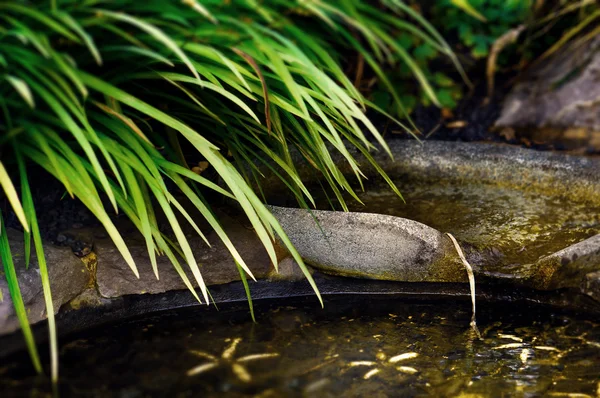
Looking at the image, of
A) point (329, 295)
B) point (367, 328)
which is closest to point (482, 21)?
point (329, 295)

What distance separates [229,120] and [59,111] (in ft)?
1.89

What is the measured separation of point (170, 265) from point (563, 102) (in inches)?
82.3

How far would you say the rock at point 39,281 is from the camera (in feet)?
5.03

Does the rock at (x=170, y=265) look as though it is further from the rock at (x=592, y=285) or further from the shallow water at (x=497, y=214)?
the rock at (x=592, y=285)

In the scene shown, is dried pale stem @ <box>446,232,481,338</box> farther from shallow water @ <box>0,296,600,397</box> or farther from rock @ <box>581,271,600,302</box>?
rock @ <box>581,271,600,302</box>

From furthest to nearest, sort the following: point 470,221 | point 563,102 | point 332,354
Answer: point 563,102, point 470,221, point 332,354

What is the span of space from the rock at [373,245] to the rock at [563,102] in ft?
4.64

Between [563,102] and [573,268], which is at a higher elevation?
[563,102]

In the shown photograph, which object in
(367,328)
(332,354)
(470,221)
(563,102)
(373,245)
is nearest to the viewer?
(332,354)

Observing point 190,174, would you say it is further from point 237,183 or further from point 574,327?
point 574,327

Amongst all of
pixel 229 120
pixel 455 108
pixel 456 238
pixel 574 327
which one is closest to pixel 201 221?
pixel 229 120

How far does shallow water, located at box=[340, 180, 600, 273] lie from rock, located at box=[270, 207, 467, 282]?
0.45 ft

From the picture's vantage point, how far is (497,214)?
2.10 m

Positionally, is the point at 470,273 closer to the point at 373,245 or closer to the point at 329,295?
the point at 373,245
